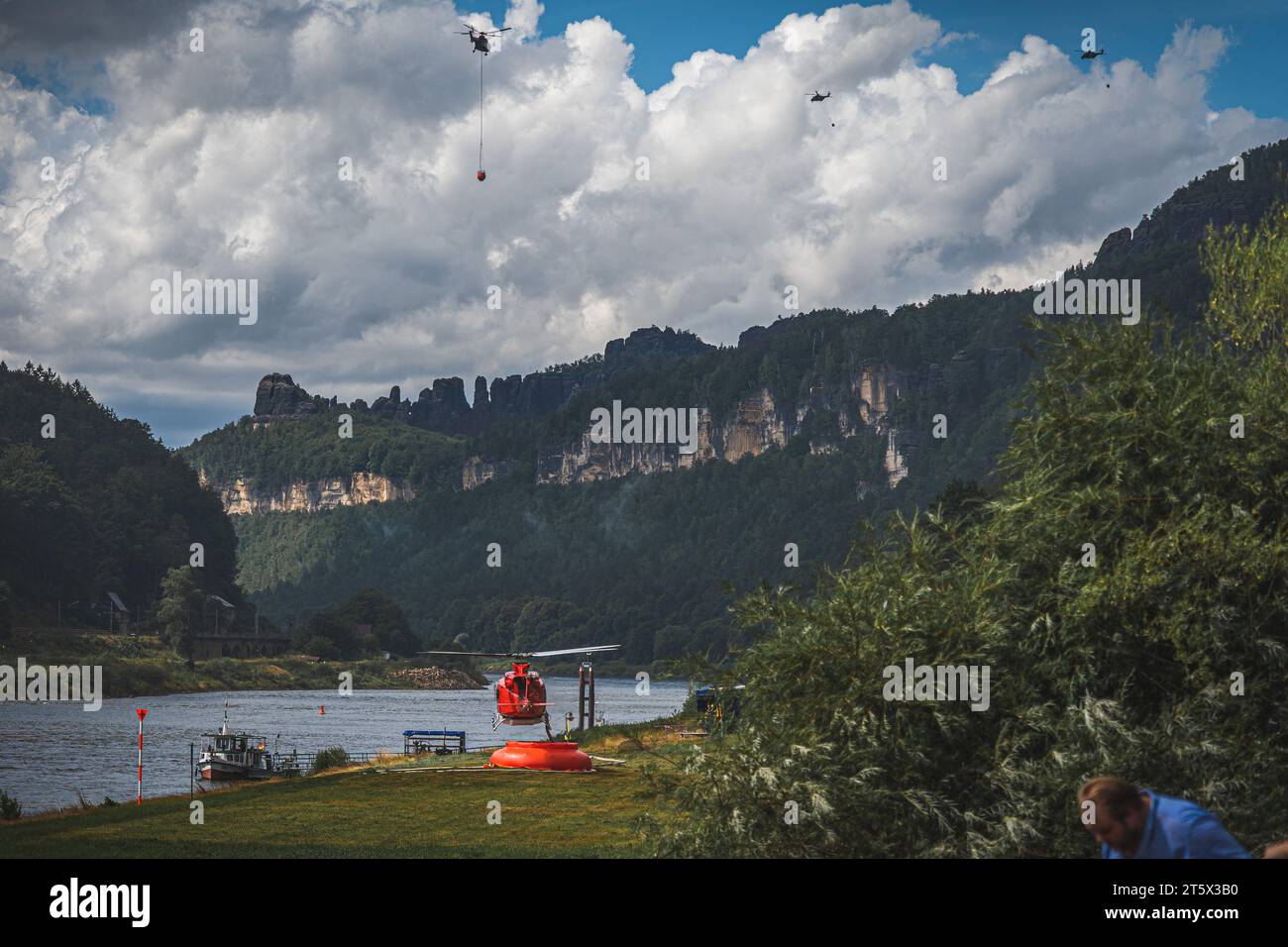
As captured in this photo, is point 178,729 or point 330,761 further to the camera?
point 178,729

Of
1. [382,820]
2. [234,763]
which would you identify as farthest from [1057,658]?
[234,763]

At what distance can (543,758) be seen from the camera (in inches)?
1500

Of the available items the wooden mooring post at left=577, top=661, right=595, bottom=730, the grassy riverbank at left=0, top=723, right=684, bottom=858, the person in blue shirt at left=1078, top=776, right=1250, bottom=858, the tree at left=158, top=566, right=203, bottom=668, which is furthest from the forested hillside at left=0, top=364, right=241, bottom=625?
the person in blue shirt at left=1078, top=776, right=1250, bottom=858

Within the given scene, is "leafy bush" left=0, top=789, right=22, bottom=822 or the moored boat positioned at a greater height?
"leafy bush" left=0, top=789, right=22, bottom=822

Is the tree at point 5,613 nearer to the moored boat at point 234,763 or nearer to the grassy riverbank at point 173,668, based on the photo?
the grassy riverbank at point 173,668

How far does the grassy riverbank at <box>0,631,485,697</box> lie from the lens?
403 feet

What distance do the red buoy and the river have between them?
10856 mm

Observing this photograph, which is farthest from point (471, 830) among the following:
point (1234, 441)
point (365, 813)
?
point (1234, 441)

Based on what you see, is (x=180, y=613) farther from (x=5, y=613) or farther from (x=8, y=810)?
(x=8, y=810)

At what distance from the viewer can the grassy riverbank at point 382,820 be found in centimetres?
2167

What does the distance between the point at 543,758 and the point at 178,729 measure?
46.7m

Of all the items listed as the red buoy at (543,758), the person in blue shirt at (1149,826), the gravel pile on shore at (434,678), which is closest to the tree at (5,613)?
the gravel pile on shore at (434,678)

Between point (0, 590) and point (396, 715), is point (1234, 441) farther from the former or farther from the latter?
point (0, 590)

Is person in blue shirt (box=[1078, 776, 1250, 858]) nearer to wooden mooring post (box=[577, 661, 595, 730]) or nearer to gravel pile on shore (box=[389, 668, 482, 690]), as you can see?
wooden mooring post (box=[577, 661, 595, 730])
